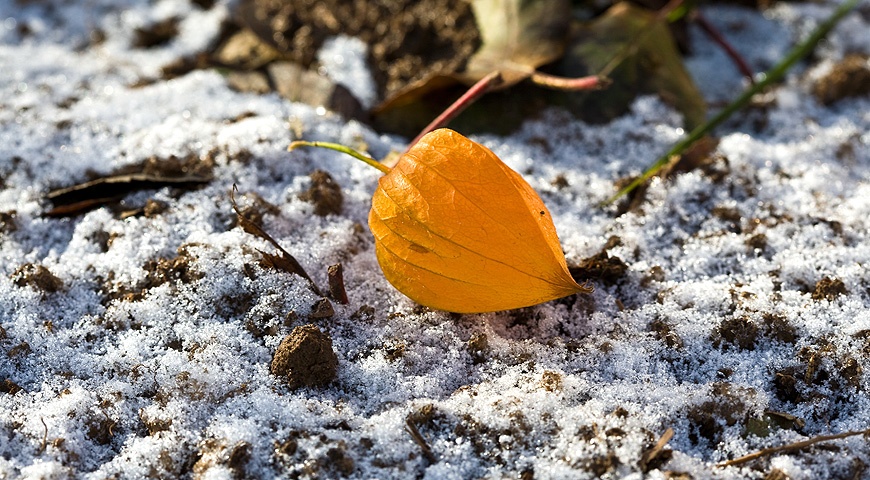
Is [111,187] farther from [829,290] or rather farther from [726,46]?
[726,46]

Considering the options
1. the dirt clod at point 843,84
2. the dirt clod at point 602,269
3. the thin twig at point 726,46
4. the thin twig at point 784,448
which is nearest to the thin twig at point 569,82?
the dirt clod at point 602,269

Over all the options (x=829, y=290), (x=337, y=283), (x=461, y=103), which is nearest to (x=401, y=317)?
(x=337, y=283)

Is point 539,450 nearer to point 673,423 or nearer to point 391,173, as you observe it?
point 673,423

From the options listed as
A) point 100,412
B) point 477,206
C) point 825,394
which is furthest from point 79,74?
point 825,394

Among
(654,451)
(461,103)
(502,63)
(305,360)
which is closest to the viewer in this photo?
(654,451)

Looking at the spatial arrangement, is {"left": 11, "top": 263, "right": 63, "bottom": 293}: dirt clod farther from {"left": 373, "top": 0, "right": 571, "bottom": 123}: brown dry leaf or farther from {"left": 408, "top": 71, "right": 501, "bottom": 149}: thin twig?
{"left": 373, "top": 0, "right": 571, "bottom": 123}: brown dry leaf

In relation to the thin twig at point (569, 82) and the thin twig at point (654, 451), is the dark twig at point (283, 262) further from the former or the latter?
the thin twig at point (569, 82)
